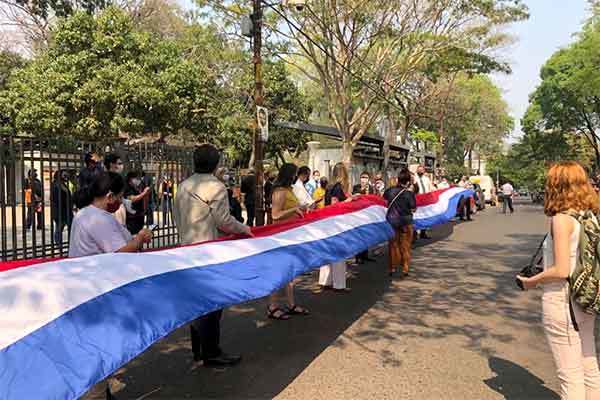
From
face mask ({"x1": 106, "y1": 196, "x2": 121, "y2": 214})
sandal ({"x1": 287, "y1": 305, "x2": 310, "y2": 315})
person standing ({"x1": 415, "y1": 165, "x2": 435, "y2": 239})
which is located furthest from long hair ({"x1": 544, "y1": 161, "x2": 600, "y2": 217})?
person standing ({"x1": 415, "y1": 165, "x2": 435, "y2": 239})

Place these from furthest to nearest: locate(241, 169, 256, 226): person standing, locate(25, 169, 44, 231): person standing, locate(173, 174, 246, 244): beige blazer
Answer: locate(241, 169, 256, 226): person standing
locate(25, 169, 44, 231): person standing
locate(173, 174, 246, 244): beige blazer

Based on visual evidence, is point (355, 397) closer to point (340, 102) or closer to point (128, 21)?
point (340, 102)

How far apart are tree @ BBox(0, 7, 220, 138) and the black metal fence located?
12.3m

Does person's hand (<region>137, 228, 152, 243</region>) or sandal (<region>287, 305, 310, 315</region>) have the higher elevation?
person's hand (<region>137, 228, 152, 243</region>)

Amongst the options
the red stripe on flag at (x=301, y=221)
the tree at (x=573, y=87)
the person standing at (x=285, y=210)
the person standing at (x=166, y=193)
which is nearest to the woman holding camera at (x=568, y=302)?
the red stripe on flag at (x=301, y=221)

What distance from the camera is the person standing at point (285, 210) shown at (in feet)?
20.7

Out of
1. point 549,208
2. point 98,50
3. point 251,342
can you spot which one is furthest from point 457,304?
point 98,50

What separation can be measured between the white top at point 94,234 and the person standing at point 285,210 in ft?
9.03

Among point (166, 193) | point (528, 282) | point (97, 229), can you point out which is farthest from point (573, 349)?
point (166, 193)

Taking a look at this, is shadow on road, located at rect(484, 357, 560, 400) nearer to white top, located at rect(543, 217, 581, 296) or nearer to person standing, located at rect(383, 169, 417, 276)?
white top, located at rect(543, 217, 581, 296)

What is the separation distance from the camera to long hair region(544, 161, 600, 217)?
10.5 feet

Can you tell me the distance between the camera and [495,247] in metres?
12.3

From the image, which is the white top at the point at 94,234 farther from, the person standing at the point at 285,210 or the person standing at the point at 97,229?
the person standing at the point at 285,210

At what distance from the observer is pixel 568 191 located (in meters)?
3.24
